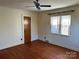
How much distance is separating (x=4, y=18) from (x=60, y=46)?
3.70m

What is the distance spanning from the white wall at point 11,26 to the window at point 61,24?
2.00 metres

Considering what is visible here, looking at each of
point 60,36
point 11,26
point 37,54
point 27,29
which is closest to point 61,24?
point 60,36

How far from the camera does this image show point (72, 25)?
171 inches

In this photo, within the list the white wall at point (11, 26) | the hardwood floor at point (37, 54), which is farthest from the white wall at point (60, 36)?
the white wall at point (11, 26)

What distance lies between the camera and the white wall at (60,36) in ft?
13.8

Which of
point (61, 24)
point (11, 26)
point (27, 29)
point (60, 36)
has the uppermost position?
point (61, 24)

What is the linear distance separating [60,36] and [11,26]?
305cm

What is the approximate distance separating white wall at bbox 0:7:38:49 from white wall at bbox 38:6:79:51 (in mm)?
1271

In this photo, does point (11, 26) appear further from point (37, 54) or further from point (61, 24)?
point (61, 24)

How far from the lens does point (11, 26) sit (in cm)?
492

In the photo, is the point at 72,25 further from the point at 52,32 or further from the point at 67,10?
the point at 52,32

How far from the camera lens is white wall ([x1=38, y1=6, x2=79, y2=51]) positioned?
13.8ft

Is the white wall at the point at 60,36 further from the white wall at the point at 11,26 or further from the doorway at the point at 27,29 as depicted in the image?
the white wall at the point at 11,26

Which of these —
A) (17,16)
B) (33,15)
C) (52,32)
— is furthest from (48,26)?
(17,16)
